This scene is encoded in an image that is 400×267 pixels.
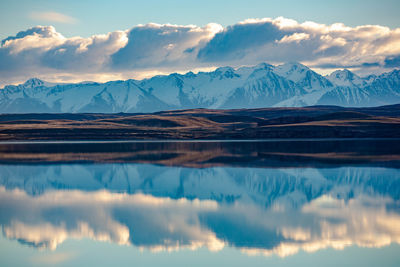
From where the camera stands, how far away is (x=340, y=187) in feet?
118

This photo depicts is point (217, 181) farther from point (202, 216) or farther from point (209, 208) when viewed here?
point (202, 216)

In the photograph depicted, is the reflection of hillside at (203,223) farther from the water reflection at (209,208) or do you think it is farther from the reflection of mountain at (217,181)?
the reflection of mountain at (217,181)

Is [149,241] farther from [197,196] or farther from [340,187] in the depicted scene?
[340,187]

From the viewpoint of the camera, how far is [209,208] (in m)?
29.1

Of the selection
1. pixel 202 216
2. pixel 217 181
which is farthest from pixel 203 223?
pixel 217 181

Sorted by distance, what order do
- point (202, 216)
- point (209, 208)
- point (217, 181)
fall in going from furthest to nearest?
point (217, 181) → point (209, 208) → point (202, 216)

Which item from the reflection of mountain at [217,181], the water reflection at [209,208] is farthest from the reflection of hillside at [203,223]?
the reflection of mountain at [217,181]

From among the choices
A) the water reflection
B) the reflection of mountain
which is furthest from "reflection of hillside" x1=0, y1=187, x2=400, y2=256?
the reflection of mountain

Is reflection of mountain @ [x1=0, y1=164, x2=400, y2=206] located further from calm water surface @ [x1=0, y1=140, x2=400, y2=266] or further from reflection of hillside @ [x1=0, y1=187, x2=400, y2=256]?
reflection of hillside @ [x1=0, y1=187, x2=400, y2=256]

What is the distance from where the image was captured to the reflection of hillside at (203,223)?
22.1 meters

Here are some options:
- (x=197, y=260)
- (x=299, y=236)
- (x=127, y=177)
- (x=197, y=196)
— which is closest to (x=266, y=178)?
(x=197, y=196)

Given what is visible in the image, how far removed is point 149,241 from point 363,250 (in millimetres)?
9089

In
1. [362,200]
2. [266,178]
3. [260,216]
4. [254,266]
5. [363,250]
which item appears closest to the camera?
[254,266]

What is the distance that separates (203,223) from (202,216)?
5.24 ft
